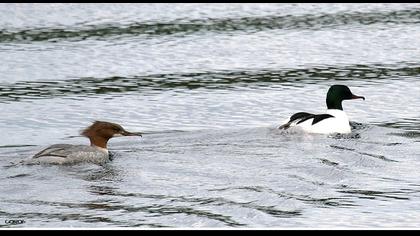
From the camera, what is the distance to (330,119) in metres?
15.2

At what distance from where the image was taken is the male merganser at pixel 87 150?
12.8 meters

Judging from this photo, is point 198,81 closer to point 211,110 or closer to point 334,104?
point 211,110

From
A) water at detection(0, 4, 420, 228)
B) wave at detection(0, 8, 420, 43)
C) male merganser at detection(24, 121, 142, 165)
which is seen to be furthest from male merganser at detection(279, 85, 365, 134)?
wave at detection(0, 8, 420, 43)

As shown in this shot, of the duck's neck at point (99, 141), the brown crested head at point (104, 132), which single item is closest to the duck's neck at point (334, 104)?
the brown crested head at point (104, 132)

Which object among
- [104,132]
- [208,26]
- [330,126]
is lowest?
[330,126]

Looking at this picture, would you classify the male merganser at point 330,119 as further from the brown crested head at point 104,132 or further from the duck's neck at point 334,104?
the brown crested head at point 104,132

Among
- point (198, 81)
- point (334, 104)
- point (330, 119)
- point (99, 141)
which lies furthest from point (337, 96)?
point (99, 141)

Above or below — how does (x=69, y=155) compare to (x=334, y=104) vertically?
above

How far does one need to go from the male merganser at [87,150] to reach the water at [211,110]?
0.46 feet

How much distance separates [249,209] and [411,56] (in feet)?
32.0

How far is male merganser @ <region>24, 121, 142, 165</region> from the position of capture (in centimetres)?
1275

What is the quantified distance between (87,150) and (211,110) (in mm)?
3334
